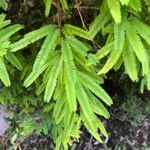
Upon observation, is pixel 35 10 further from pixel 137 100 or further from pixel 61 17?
pixel 137 100

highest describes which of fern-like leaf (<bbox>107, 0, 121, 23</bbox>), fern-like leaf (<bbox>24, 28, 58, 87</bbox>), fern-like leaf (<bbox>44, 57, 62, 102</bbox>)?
fern-like leaf (<bbox>107, 0, 121, 23</bbox>)

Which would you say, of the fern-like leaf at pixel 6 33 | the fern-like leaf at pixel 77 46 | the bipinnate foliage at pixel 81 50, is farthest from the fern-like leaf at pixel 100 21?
the fern-like leaf at pixel 6 33

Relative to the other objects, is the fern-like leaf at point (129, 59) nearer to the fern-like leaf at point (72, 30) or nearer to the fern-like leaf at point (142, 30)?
the fern-like leaf at point (142, 30)

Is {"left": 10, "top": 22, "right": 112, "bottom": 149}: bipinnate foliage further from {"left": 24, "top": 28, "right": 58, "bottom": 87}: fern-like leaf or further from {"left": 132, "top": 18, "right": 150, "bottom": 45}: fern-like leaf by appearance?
{"left": 132, "top": 18, "right": 150, "bottom": 45}: fern-like leaf

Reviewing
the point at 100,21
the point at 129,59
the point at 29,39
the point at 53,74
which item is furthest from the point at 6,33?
the point at 129,59

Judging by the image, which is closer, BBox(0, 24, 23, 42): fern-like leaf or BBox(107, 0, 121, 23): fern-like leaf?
BBox(107, 0, 121, 23): fern-like leaf

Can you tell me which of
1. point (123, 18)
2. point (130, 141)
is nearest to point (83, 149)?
point (130, 141)

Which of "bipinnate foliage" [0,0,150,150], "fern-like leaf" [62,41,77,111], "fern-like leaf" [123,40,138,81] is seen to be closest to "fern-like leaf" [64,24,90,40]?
"bipinnate foliage" [0,0,150,150]

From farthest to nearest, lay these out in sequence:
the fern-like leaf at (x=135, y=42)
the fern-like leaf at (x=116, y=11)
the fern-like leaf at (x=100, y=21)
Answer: the fern-like leaf at (x=100, y=21) → the fern-like leaf at (x=135, y=42) → the fern-like leaf at (x=116, y=11)

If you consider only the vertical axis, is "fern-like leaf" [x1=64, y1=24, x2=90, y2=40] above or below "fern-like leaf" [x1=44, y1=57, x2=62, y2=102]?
above

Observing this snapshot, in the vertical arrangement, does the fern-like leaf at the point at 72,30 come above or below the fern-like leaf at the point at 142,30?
below

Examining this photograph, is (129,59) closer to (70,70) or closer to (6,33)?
(70,70)
